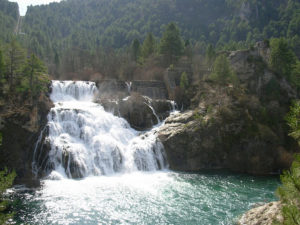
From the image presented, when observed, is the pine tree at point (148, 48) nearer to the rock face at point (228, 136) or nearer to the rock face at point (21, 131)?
the rock face at point (228, 136)

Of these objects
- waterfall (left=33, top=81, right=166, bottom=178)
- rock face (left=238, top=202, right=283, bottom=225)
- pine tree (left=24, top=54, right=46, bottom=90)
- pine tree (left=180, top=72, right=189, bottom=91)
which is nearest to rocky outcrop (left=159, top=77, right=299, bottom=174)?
waterfall (left=33, top=81, right=166, bottom=178)

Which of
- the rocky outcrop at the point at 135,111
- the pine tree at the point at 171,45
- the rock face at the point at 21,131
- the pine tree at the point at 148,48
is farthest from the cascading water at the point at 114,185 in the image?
the pine tree at the point at 148,48

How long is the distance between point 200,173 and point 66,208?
17122 mm

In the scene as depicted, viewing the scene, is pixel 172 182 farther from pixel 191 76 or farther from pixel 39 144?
pixel 191 76

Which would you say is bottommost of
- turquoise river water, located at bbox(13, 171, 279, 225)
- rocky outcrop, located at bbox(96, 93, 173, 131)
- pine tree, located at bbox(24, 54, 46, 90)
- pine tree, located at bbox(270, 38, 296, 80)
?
turquoise river water, located at bbox(13, 171, 279, 225)

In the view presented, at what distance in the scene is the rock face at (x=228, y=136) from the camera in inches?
1347

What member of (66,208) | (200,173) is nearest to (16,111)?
(66,208)

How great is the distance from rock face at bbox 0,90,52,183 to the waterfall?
1047 millimetres

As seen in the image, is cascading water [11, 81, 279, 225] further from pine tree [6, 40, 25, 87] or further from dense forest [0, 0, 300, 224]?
pine tree [6, 40, 25, 87]

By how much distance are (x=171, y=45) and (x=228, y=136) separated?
97.7 feet

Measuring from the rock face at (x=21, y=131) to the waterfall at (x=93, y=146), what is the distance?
1047mm

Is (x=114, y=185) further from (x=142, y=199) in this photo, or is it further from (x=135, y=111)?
(x=135, y=111)

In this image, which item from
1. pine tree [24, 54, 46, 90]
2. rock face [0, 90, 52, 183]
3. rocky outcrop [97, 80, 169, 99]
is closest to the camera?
rock face [0, 90, 52, 183]

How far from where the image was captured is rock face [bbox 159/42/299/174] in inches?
1347
